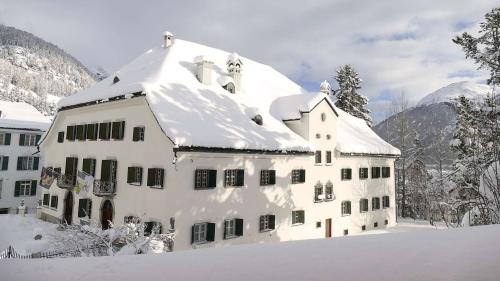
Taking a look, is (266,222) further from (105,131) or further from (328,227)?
(105,131)

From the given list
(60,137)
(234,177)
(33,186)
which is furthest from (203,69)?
(33,186)

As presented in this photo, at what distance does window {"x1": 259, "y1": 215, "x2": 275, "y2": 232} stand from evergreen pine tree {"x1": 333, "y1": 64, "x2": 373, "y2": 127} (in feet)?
92.3

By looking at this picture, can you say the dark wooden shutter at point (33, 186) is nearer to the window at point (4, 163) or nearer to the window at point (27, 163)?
the window at point (27, 163)

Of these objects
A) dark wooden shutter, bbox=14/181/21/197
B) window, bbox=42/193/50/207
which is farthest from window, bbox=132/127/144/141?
dark wooden shutter, bbox=14/181/21/197

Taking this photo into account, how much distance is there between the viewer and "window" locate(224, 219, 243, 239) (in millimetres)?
20547

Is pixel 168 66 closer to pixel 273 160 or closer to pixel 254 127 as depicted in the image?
pixel 254 127

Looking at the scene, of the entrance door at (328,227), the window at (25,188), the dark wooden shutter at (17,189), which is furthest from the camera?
the window at (25,188)

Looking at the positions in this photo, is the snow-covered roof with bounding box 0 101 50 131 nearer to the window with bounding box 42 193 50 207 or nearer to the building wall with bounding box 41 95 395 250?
the building wall with bounding box 41 95 395 250

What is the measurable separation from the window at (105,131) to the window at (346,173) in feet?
62.2

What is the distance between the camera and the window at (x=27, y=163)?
38.7m

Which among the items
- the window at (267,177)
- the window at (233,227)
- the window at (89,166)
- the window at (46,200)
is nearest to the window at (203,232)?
the window at (233,227)

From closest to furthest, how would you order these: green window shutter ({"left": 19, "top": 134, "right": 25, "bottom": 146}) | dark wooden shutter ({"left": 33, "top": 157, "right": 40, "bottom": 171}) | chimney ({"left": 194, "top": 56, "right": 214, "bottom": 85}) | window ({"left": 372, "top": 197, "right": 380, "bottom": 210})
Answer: chimney ({"left": 194, "top": 56, "right": 214, "bottom": 85}) < window ({"left": 372, "top": 197, "right": 380, "bottom": 210}) < green window shutter ({"left": 19, "top": 134, "right": 25, "bottom": 146}) < dark wooden shutter ({"left": 33, "top": 157, "right": 40, "bottom": 171})

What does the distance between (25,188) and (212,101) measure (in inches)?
1131

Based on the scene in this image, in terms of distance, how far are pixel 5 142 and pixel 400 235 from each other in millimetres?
43008
